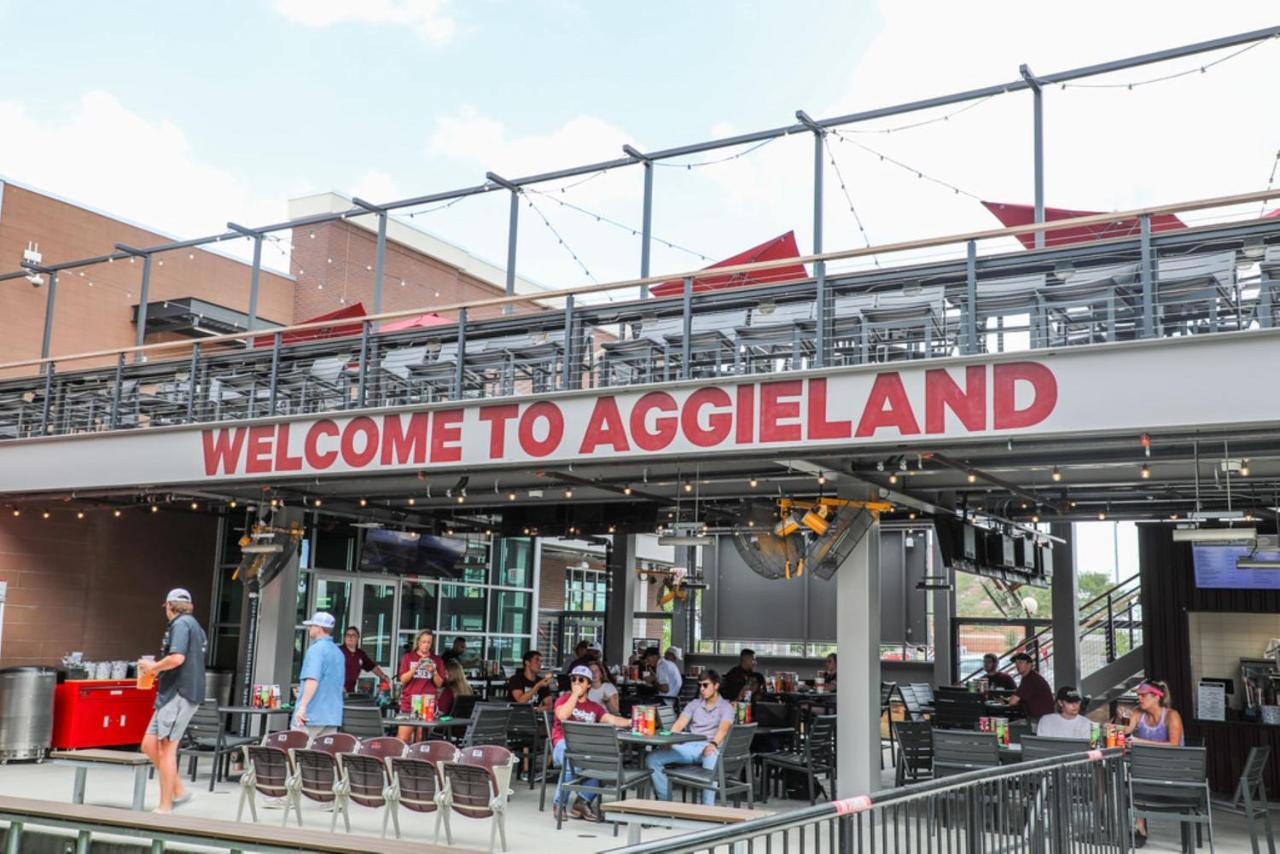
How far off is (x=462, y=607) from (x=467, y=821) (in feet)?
37.1

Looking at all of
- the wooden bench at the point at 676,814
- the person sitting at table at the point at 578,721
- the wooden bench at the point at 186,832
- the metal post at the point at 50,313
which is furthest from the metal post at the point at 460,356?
the metal post at the point at 50,313

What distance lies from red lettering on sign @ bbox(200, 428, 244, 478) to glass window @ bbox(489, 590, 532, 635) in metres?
10.6

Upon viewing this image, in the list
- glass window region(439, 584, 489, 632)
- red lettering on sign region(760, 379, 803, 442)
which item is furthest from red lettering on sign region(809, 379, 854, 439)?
glass window region(439, 584, 489, 632)

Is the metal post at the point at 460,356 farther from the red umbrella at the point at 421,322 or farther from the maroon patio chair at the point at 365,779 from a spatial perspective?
the maroon patio chair at the point at 365,779

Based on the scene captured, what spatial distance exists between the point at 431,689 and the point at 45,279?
10.6 m

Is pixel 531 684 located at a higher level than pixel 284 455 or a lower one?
lower

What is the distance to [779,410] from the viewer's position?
9734 millimetres

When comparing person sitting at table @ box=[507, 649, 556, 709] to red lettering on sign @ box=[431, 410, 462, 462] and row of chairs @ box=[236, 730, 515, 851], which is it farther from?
row of chairs @ box=[236, 730, 515, 851]

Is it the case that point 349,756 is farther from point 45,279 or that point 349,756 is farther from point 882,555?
point 882,555

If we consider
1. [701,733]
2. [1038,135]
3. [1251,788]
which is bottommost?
[1251,788]

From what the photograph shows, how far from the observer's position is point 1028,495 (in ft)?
42.1

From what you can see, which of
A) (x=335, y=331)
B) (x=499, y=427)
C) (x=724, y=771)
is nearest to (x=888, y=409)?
(x=724, y=771)

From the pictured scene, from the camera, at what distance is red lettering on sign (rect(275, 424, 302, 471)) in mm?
12148

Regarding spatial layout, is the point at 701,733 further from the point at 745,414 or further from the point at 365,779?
the point at 365,779
